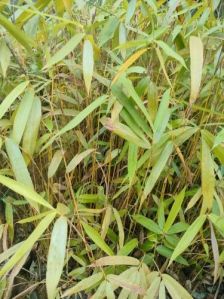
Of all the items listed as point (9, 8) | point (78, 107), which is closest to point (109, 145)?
point (78, 107)

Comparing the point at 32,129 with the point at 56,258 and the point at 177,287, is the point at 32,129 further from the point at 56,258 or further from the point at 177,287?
the point at 177,287

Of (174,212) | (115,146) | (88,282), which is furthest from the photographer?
(115,146)

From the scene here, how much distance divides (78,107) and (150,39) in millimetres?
288

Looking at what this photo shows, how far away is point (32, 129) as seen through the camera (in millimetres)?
971

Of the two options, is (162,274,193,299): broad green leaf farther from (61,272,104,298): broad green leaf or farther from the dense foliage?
(61,272,104,298): broad green leaf

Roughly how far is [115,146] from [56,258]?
435 mm

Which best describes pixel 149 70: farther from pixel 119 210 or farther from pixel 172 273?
pixel 172 273

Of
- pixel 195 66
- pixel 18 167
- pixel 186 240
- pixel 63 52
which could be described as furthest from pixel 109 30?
pixel 186 240

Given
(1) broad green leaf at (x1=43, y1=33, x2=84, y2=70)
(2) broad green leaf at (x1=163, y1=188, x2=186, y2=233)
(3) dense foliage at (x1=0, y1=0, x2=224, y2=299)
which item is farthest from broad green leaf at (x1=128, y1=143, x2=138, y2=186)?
(1) broad green leaf at (x1=43, y1=33, x2=84, y2=70)

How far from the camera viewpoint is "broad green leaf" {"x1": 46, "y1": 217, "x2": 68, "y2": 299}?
768 mm

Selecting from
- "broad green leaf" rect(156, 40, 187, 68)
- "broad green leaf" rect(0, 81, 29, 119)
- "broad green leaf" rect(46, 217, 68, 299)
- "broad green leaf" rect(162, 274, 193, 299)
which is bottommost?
"broad green leaf" rect(162, 274, 193, 299)

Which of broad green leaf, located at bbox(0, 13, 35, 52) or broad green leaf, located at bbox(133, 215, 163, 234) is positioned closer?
broad green leaf, located at bbox(0, 13, 35, 52)

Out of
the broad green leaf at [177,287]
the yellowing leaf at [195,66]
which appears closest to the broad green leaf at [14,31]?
the yellowing leaf at [195,66]

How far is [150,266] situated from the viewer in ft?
3.68
